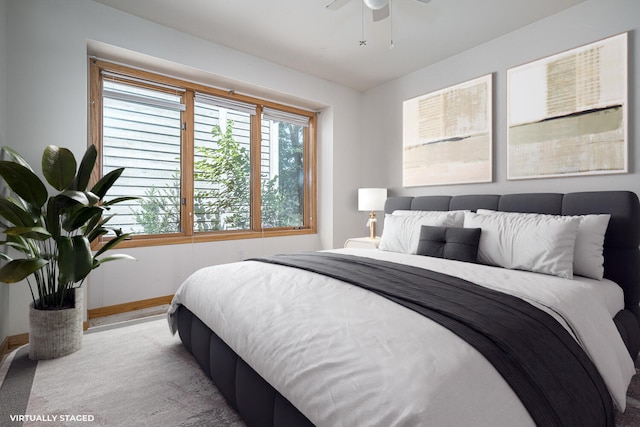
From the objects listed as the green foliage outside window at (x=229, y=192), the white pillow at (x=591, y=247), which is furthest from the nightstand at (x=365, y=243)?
the white pillow at (x=591, y=247)

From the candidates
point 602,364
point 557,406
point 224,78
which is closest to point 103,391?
point 557,406

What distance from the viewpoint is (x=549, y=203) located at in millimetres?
2490

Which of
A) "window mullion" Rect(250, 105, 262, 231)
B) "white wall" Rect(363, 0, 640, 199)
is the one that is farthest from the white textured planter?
"white wall" Rect(363, 0, 640, 199)

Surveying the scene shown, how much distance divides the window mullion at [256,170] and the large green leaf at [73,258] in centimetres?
218

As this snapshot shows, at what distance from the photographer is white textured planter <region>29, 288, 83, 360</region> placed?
6.74ft

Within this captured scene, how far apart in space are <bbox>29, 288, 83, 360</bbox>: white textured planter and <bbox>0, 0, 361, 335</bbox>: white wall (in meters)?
0.50

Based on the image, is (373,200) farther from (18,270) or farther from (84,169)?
(18,270)

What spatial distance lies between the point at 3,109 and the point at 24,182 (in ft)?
2.79

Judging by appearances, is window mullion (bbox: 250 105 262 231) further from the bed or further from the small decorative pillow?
the small decorative pillow

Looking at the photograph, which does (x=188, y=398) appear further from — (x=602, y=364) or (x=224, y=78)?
(x=224, y=78)

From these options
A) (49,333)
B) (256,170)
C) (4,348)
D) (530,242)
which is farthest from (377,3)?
(4,348)

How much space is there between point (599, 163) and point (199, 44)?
3.71m

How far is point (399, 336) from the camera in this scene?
3.47 ft

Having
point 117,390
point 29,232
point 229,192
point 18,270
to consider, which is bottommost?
point 117,390
